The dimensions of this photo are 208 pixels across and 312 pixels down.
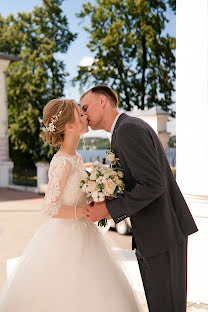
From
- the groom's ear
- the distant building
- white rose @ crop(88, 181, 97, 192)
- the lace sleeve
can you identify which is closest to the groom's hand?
white rose @ crop(88, 181, 97, 192)

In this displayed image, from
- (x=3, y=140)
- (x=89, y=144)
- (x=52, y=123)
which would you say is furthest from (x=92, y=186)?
(x=3, y=140)

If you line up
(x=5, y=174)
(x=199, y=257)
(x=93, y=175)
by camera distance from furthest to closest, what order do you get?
(x=5, y=174) < (x=199, y=257) < (x=93, y=175)

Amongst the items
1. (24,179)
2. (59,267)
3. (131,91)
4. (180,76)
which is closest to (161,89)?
(131,91)

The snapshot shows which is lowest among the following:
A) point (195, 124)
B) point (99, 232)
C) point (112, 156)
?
point (99, 232)

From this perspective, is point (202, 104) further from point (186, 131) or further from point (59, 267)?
point (59, 267)

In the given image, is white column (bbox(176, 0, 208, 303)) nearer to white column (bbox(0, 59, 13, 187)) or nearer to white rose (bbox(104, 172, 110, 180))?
white rose (bbox(104, 172, 110, 180))

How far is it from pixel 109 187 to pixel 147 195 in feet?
0.86

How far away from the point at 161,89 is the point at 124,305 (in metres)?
21.0

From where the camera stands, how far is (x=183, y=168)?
13.5 ft

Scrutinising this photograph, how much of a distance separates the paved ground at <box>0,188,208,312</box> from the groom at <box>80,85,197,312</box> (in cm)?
105

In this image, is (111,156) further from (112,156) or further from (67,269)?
(67,269)

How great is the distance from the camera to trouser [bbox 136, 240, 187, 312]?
2.51m

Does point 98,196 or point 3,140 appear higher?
point 98,196

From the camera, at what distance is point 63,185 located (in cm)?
287
